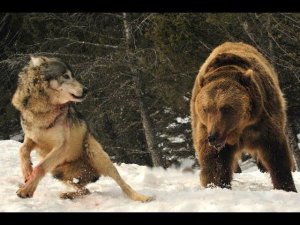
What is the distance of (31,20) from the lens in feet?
50.0

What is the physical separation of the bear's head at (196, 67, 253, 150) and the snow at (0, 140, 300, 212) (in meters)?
0.66

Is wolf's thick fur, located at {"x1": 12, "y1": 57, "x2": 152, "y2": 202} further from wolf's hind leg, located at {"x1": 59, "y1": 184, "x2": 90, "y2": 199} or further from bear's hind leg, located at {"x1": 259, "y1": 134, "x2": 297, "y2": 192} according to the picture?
bear's hind leg, located at {"x1": 259, "y1": 134, "x2": 297, "y2": 192}

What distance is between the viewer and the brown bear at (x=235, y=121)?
5.52m

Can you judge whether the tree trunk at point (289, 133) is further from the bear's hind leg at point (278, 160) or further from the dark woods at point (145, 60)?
Result: the bear's hind leg at point (278, 160)

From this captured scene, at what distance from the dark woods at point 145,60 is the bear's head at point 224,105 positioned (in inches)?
203

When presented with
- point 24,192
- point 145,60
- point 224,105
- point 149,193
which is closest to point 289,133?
point 145,60

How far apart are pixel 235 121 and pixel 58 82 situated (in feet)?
6.38

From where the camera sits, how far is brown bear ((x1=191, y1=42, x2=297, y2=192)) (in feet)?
18.1

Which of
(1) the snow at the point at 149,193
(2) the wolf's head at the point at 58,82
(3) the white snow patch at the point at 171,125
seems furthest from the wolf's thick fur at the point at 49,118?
(3) the white snow patch at the point at 171,125

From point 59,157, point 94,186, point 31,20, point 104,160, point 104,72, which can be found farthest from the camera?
point 31,20
